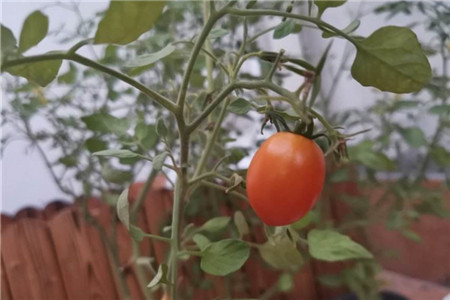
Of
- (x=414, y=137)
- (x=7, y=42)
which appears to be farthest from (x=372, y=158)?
(x=7, y=42)

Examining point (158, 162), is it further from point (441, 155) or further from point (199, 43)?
point (441, 155)

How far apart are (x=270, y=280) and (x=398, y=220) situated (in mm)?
265

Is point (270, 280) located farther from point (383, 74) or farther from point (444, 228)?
point (383, 74)

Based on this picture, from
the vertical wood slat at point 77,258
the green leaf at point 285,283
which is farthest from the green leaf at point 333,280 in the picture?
the vertical wood slat at point 77,258

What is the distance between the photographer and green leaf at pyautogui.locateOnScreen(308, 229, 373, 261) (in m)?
0.34

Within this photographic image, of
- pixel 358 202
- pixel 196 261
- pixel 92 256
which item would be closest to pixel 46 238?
pixel 92 256

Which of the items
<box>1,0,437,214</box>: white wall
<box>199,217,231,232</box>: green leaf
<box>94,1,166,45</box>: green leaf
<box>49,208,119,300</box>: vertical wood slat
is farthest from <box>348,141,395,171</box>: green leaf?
<box>94,1,166,45</box>: green leaf

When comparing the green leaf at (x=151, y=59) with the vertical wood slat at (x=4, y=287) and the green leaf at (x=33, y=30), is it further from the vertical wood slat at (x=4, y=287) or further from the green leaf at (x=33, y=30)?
the vertical wood slat at (x=4, y=287)

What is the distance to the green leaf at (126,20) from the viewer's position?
0.72 ft

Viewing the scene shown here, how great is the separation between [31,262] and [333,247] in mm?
471

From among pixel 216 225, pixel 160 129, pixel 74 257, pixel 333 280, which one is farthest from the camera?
pixel 333 280

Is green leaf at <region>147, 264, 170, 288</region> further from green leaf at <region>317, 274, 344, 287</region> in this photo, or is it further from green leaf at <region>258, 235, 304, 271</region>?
green leaf at <region>317, 274, 344, 287</region>

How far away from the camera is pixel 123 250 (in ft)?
2.44

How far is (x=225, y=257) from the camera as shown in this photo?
31 centimetres
